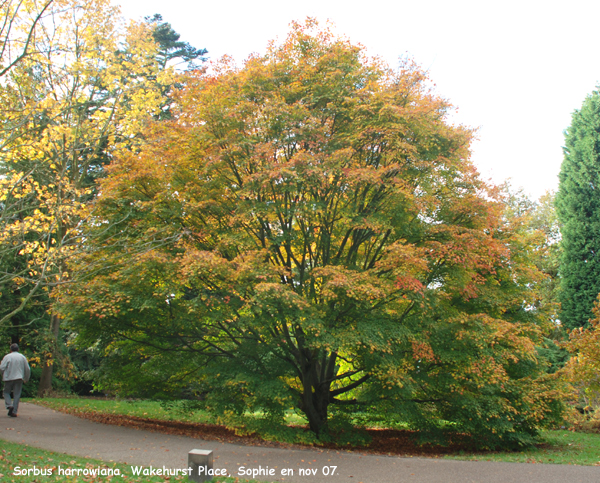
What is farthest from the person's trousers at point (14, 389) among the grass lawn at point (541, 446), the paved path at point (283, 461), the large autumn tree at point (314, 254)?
the grass lawn at point (541, 446)

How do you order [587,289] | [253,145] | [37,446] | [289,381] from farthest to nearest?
[587,289], [289,381], [253,145], [37,446]

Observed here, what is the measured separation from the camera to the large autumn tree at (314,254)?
8.80 meters

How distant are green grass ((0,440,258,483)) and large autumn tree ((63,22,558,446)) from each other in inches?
107

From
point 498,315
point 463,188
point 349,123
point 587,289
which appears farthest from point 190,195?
point 587,289

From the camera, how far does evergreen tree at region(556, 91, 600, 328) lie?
18156 millimetres

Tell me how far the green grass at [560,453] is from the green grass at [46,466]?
617 centimetres

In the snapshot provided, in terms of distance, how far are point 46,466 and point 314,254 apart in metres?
7.17

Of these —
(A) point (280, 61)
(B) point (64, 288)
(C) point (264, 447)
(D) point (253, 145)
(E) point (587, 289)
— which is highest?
(A) point (280, 61)

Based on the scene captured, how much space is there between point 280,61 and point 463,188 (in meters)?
5.64

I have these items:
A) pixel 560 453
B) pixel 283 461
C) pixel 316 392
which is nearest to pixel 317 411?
pixel 316 392

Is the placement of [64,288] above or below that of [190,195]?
below

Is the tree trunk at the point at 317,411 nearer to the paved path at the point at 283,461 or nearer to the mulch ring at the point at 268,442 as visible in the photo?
the mulch ring at the point at 268,442

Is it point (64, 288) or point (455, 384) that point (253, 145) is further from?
point (455, 384)

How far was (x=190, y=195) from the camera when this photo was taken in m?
9.73
